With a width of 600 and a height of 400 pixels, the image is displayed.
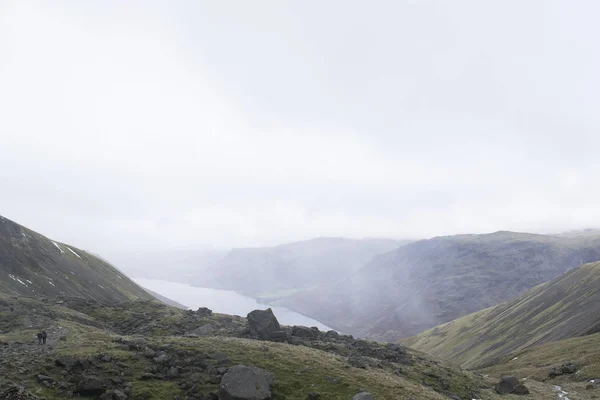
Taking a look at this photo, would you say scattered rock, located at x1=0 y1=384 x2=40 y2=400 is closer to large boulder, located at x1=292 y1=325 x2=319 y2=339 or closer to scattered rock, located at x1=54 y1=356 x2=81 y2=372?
scattered rock, located at x1=54 y1=356 x2=81 y2=372

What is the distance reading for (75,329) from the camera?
4741 centimetres

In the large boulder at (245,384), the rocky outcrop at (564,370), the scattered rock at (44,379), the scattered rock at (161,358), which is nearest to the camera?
the scattered rock at (44,379)

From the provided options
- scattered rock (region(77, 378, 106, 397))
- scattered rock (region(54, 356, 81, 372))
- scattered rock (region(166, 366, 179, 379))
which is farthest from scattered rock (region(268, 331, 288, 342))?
scattered rock (region(77, 378, 106, 397))

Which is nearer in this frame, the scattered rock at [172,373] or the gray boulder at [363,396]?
the gray boulder at [363,396]

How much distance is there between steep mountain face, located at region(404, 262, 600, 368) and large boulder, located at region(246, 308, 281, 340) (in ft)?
266

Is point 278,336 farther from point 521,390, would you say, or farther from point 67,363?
point 521,390

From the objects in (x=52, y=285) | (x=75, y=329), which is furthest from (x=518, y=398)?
(x=52, y=285)

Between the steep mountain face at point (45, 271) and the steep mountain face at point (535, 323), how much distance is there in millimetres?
122338

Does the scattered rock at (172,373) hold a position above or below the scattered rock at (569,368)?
above

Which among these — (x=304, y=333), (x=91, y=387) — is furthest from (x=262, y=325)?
(x=91, y=387)

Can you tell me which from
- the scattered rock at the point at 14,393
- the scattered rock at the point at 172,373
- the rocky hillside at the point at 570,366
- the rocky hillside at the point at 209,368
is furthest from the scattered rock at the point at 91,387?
the rocky hillside at the point at 570,366

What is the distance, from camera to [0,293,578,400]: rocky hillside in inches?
1161

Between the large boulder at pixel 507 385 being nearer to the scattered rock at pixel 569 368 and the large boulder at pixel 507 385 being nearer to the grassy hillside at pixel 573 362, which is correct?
the grassy hillside at pixel 573 362

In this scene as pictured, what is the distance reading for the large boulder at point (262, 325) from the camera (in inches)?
2062
